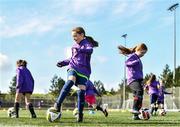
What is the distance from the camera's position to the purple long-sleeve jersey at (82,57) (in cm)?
941

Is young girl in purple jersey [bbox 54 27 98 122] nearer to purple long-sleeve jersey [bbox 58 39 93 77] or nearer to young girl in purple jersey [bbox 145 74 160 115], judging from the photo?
purple long-sleeve jersey [bbox 58 39 93 77]

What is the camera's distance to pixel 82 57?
9469 millimetres

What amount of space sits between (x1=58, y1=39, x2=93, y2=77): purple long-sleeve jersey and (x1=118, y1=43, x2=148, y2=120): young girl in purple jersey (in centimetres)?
204

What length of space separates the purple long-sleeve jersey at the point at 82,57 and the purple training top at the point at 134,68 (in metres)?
2.37

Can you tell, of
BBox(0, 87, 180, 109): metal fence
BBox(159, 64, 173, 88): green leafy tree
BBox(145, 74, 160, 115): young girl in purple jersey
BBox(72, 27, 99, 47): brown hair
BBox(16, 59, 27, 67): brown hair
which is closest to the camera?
BBox(72, 27, 99, 47): brown hair

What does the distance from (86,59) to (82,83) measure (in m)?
0.47

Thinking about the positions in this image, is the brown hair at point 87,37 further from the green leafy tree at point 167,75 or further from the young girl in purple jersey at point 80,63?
the green leafy tree at point 167,75

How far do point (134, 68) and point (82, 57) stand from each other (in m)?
2.63

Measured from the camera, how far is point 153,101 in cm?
2039

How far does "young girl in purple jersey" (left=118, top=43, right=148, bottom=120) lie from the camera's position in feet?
38.0

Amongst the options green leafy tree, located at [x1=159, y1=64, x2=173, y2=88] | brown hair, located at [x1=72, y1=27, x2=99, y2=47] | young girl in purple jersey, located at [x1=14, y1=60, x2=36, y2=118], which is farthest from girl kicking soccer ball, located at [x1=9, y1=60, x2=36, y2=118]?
green leafy tree, located at [x1=159, y1=64, x2=173, y2=88]

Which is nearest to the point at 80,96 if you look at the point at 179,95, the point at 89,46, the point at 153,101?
the point at 89,46

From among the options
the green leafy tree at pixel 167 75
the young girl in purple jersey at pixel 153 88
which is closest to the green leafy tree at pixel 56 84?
the green leafy tree at pixel 167 75

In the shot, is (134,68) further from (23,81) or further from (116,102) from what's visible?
(116,102)
